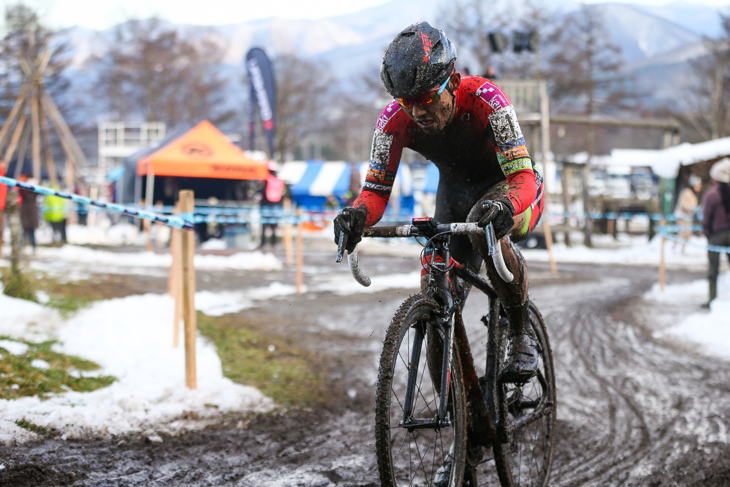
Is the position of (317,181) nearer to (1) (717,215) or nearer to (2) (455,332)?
(1) (717,215)

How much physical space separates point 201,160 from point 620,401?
653 inches

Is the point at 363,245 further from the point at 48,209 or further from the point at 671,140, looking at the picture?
the point at 671,140

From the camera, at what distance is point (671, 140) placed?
22.4 m

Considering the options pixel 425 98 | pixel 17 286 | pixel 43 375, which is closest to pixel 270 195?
pixel 17 286

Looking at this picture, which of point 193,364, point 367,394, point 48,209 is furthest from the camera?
point 48,209

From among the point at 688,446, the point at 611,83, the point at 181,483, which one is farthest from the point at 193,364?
the point at 611,83

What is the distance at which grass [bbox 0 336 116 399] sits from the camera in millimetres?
4531

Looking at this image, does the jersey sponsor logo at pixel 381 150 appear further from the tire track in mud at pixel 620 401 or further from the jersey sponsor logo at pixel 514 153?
the tire track in mud at pixel 620 401

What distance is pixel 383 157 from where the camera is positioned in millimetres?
3365

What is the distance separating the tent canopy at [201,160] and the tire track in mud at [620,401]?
1330 centimetres

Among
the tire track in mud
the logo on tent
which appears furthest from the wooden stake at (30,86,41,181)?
the tire track in mud

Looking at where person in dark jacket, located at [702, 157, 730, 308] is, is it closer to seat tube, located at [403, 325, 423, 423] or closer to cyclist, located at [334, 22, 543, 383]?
cyclist, located at [334, 22, 543, 383]

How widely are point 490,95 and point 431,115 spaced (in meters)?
0.35

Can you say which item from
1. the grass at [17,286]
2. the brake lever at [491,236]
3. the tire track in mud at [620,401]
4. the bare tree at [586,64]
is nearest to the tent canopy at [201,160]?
the grass at [17,286]
